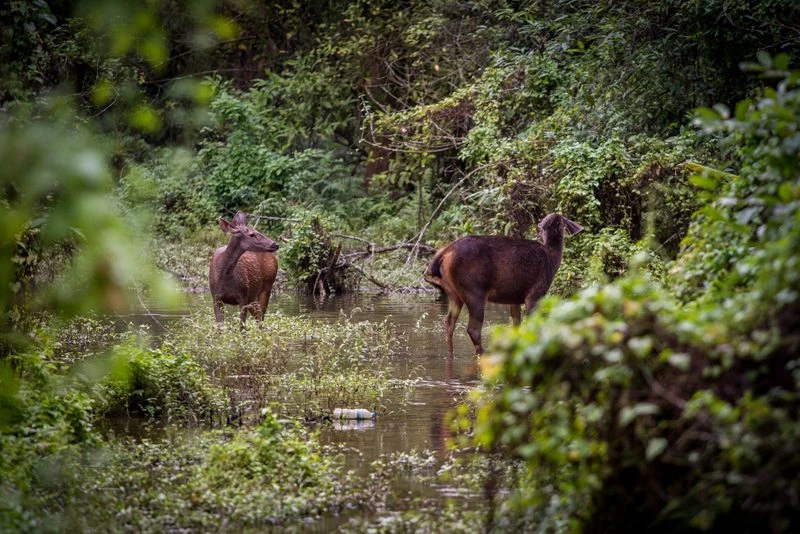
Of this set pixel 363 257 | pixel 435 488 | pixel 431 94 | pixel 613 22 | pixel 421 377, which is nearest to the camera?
pixel 435 488

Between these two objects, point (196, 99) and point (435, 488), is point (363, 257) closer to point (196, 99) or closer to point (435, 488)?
point (435, 488)

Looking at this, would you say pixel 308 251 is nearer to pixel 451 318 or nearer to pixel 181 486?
pixel 451 318

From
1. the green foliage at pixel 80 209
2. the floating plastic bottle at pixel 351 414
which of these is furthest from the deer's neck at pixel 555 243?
the green foliage at pixel 80 209

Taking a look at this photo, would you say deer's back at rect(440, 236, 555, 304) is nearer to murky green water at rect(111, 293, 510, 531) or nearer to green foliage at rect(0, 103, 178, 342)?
murky green water at rect(111, 293, 510, 531)

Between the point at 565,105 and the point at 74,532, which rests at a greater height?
the point at 565,105

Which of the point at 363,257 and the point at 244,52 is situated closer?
the point at 363,257

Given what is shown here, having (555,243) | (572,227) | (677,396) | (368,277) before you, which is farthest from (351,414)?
(368,277)

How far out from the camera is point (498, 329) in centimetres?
858

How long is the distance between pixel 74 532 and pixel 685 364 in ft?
11.1

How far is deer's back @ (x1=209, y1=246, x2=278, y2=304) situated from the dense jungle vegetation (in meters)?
0.68

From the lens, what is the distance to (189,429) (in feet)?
27.4

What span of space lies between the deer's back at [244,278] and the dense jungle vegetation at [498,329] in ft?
2.23

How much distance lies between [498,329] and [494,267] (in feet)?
11.5

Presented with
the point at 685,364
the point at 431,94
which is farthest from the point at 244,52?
the point at 685,364
